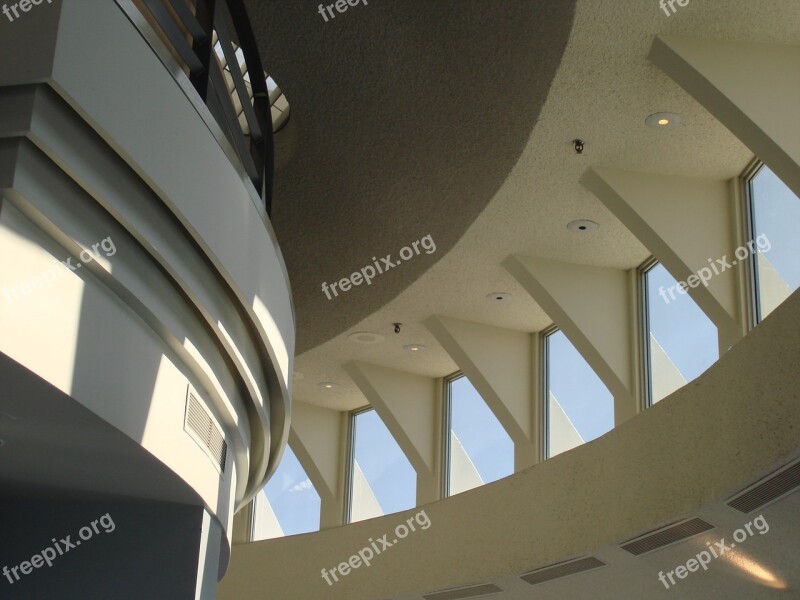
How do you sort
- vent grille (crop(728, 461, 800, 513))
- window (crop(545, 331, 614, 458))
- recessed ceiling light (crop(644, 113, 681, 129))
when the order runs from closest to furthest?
vent grille (crop(728, 461, 800, 513))
recessed ceiling light (crop(644, 113, 681, 129))
window (crop(545, 331, 614, 458))

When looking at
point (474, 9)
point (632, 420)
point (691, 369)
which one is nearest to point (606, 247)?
point (691, 369)

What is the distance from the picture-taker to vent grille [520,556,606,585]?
9938mm

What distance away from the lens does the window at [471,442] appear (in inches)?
578

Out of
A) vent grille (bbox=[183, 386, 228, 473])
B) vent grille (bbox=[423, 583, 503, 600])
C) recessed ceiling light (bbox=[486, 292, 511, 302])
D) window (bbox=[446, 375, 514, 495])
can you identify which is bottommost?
vent grille (bbox=[183, 386, 228, 473])

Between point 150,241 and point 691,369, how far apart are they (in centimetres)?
831

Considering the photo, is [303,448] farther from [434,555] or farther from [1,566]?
[1,566]

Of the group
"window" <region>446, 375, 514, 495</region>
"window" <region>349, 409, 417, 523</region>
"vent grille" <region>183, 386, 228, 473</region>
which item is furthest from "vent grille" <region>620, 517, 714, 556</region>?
"window" <region>349, 409, 417, 523</region>

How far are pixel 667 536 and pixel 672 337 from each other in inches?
133

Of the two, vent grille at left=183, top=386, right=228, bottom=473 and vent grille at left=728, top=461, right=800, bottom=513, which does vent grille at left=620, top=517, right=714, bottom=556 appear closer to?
Result: vent grille at left=728, top=461, right=800, bottom=513

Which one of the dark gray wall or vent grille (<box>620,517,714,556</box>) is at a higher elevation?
vent grille (<box>620,517,714,556</box>)

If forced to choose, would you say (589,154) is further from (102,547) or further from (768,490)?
(102,547)

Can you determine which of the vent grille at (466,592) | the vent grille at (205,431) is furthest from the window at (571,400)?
the vent grille at (205,431)

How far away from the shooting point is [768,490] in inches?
293

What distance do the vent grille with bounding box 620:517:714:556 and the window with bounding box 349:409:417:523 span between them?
714cm
